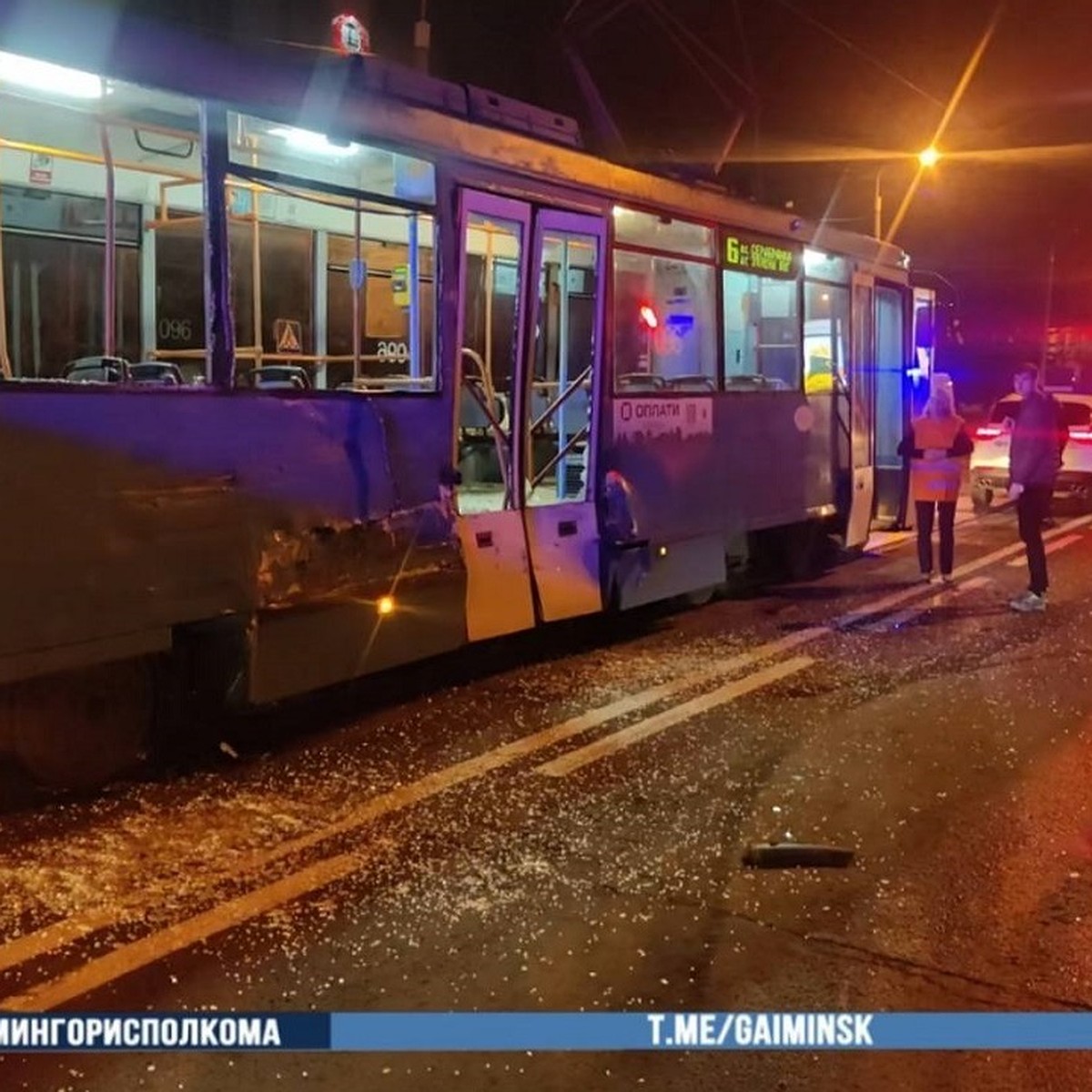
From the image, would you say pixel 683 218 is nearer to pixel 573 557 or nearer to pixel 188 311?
pixel 573 557

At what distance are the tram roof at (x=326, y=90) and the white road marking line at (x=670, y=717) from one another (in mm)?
3208

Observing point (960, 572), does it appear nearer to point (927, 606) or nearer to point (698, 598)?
point (927, 606)

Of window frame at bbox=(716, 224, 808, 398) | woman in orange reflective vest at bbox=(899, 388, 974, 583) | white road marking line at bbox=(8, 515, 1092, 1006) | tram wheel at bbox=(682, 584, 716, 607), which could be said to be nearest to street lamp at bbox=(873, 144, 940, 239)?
woman in orange reflective vest at bbox=(899, 388, 974, 583)

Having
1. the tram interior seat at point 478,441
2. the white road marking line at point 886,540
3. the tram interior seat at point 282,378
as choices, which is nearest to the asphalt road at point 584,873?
the tram interior seat at point 478,441

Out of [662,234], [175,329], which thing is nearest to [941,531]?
[662,234]

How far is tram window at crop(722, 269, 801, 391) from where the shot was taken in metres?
9.77

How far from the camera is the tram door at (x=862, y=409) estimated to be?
11953 mm

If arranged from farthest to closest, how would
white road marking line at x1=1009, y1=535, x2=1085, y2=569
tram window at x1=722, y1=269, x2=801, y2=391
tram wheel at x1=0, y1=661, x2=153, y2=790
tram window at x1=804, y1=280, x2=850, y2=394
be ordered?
white road marking line at x1=1009, y1=535, x2=1085, y2=569, tram window at x1=804, y1=280, x2=850, y2=394, tram window at x1=722, y1=269, x2=801, y2=391, tram wheel at x1=0, y1=661, x2=153, y2=790

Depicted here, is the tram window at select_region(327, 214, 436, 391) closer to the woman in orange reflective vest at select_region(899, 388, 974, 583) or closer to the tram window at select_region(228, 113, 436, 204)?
the tram window at select_region(228, 113, 436, 204)

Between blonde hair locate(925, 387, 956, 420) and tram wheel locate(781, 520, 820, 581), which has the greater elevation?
blonde hair locate(925, 387, 956, 420)

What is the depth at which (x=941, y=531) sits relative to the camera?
1152cm

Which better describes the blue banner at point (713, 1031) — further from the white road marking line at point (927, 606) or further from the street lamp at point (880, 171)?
the street lamp at point (880, 171)

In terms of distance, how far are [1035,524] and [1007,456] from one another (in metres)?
7.78

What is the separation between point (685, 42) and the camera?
1145 centimetres
